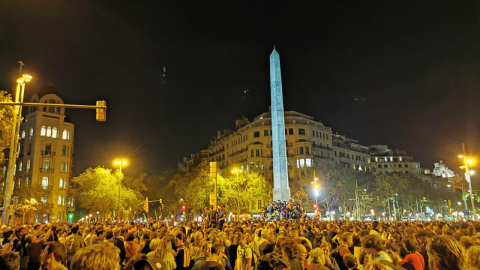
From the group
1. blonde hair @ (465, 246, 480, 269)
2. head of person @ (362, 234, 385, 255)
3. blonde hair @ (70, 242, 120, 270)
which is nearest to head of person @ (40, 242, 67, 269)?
blonde hair @ (70, 242, 120, 270)

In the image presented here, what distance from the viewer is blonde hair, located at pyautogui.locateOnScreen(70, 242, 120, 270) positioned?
3291 mm

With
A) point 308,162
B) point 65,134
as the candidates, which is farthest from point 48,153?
point 308,162

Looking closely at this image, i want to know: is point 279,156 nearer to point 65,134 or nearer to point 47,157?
point 65,134

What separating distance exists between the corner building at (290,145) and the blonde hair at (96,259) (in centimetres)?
7816

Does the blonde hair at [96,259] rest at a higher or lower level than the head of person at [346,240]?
higher

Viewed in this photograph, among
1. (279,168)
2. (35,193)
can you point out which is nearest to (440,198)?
(279,168)

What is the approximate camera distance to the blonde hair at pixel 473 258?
3.74m

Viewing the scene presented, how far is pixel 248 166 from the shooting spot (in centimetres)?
8750

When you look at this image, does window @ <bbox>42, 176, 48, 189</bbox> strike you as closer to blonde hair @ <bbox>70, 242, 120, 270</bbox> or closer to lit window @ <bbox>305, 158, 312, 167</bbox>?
lit window @ <bbox>305, 158, 312, 167</bbox>

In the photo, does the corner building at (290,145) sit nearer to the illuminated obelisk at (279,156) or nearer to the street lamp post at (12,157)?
the illuminated obelisk at (279,156)

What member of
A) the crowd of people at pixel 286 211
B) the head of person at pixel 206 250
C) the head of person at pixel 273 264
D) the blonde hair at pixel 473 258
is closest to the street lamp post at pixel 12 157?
the head of person at pixel 206 250

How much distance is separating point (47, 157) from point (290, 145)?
53.5 metres

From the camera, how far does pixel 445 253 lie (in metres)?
4.09

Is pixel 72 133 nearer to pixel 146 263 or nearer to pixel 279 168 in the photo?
pixel 279 168
